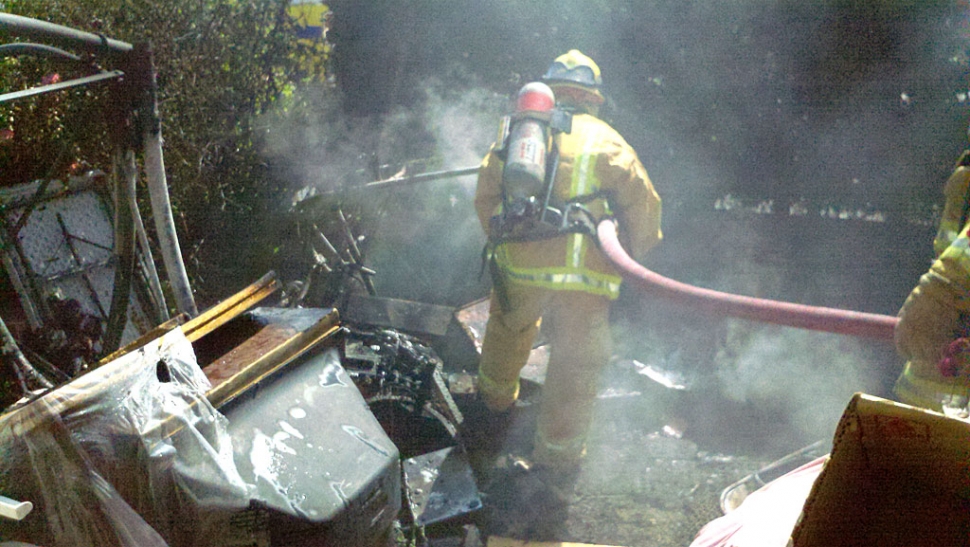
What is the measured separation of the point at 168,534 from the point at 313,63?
Result: 18.6 feet

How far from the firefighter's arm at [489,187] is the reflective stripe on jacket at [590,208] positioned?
12.6 inches

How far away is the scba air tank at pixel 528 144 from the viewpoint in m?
3.29

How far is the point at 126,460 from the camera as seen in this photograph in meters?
1.68

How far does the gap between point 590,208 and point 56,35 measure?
255 cm

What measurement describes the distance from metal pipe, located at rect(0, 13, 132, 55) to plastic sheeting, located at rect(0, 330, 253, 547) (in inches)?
45.8

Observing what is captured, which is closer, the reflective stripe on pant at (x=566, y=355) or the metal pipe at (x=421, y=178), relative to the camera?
the reflective stripe on pant at (x=566, y=355)

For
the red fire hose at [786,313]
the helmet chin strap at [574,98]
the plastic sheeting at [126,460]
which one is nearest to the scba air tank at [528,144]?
the helmet chin strap at [574,98]

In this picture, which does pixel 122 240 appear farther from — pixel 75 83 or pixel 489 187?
pixel 489 187

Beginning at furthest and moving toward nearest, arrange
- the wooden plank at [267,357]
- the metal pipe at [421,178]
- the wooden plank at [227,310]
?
the metal pipe at [421,178]
the wooden plank at [227,310]
the wooden plank at [267,357]

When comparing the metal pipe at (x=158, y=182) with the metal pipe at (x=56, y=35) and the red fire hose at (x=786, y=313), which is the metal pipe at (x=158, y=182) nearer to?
the metal pipe at (x=56, y=35)

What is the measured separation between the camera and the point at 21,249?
12.0 ft

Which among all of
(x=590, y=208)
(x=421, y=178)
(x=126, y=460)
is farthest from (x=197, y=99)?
(x=126, y=460)

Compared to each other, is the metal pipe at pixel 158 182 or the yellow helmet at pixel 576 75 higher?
the yellow helmet at pixel 576 75

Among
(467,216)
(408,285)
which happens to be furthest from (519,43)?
(408,285)
